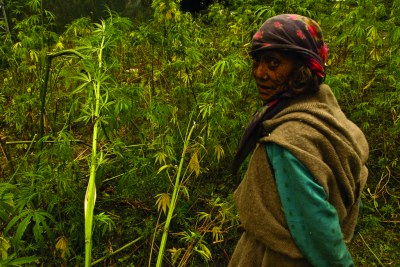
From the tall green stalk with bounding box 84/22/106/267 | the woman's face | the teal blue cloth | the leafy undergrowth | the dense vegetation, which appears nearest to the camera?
the teal blue cloth

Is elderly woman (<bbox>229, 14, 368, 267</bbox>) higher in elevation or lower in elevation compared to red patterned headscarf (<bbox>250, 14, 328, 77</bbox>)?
lower

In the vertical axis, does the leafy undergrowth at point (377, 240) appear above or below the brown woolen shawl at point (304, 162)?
Result: below

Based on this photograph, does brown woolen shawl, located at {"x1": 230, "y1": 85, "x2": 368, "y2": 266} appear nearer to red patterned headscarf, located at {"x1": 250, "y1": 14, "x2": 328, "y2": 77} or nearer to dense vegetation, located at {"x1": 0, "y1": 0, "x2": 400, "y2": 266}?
red patterned headscarf, located at {"x1": 250, "y1": 14, "x2": 328, "y2": 77}

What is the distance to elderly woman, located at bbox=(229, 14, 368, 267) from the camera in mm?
1172

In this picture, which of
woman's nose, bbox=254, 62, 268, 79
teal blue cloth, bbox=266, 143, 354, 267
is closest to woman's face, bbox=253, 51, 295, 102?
woman's nose, bbox=254, 62, 268, 79

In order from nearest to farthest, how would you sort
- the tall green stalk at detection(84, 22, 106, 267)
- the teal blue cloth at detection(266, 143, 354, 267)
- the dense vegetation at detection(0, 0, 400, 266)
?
the teal blue cloth at detection(266, 143, 354, 267) < the tall green stalk at detection(84, 22, 106, 267) < the dense vegetation at detection(0, 0, 400, 266)

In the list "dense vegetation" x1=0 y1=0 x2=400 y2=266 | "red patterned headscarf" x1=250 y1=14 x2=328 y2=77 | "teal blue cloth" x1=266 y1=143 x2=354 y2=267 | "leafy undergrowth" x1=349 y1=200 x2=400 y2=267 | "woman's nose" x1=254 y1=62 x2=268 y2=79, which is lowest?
"leafy undergrowth" x1=349 y1=200 x2=400 y2=267

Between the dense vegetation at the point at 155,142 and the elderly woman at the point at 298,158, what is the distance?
2.74ft

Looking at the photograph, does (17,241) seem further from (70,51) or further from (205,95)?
(205,95)

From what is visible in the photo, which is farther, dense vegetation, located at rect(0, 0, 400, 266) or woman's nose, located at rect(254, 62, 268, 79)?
dense vegetation, located at rect(0, 0, 400, 266)

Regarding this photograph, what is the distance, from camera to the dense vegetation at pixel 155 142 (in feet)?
7.43

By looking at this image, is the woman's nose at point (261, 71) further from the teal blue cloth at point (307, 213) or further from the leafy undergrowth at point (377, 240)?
the leafy undergrowth at point (377, 240)

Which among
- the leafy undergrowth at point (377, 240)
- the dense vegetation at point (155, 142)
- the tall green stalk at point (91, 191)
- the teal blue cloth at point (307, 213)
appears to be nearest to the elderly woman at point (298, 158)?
the teal blue cloth at point (307, 213)

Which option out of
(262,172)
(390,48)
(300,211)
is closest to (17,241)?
(262,172)
